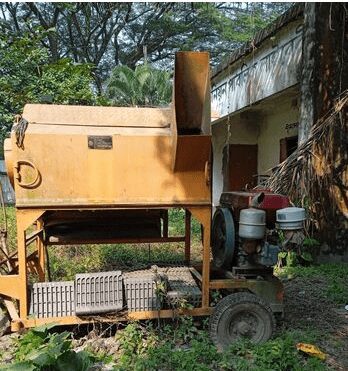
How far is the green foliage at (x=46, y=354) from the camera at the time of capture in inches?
132

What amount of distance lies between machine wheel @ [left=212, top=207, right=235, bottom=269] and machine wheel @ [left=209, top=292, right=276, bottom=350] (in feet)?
1.42

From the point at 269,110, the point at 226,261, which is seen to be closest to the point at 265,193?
the point at 226,261

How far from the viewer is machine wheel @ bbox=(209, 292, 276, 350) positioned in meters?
4.27

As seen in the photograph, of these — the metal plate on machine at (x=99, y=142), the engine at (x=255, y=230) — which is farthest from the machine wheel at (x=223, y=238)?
the metal plate on machine at (x=99, y=142)

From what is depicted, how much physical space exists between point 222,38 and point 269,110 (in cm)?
1313

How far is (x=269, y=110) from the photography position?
12.4 meters

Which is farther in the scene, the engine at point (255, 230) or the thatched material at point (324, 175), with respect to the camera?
the thatched material at point (324, 175)

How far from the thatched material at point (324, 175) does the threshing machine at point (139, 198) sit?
7.61ft

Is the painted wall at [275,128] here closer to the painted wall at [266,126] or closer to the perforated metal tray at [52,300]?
the painted wall at [266,126]

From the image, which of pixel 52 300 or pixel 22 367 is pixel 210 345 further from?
pixel 22 367

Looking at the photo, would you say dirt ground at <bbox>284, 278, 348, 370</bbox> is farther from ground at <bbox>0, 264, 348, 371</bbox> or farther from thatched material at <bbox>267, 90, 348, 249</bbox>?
thatched material at <bbox>267, 90, 348, 249</bbox>

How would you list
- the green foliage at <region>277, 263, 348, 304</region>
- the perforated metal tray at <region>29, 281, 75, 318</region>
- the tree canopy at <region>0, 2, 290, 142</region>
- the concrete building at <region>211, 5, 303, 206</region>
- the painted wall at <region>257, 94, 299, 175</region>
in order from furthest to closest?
the tree canopy at <region>0, 2, 290, 142</region>, the painted wall at <region>257, 94, 299, 175</region>, the concrete building at <region>211, 5, 303, 206</region>, the green foliage at <region>277, 263, 348, 304</region>, the perforated metal tray at <region>29, 281, 75, 318</region>

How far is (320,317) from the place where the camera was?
514cm

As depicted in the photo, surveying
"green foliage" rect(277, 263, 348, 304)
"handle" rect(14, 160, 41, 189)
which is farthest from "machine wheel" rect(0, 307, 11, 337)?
"green foliage" rect(277, 263, 348, 304)
